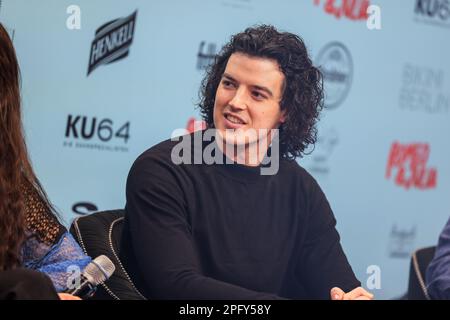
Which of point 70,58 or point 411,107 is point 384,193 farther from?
point 70,58

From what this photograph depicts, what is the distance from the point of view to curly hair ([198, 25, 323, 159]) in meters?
2.52

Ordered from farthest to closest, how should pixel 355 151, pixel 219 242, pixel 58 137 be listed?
pixel 355 151
pixel 58 137
pixel 219 242

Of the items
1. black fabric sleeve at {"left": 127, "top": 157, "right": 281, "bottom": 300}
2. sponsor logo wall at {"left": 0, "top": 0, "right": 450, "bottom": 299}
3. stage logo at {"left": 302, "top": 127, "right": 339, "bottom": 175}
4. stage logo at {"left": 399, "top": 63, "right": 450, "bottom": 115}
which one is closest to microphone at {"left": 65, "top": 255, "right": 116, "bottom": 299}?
black fabric sleeve at {"left": 127, "top": 157, "right": 281, "bottom": 300}

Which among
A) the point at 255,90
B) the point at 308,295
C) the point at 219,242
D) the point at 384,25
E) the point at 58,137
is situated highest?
the point at 384,25

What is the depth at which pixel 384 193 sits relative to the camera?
3.98 m

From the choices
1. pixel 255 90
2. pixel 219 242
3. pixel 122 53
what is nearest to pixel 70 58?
pixel 122 53

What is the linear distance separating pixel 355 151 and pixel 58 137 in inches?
56.3

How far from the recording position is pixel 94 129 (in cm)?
316

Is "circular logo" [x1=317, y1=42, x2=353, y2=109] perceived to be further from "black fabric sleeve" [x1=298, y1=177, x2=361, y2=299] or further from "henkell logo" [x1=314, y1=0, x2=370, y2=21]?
Answer: "black fabric sleeve" [x1=298, y1=177, x2=361, y2=299]

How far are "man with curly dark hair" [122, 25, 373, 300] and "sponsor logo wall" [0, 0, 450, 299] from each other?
23.4 inches

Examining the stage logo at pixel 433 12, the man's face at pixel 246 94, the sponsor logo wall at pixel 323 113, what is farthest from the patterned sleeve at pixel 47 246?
the stage logo at pixel 433 12

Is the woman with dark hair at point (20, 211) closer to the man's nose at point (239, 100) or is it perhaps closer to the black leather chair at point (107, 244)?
the black leather chair at point (107, 244)

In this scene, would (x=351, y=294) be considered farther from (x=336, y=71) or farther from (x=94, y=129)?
(x=336, y=71)
